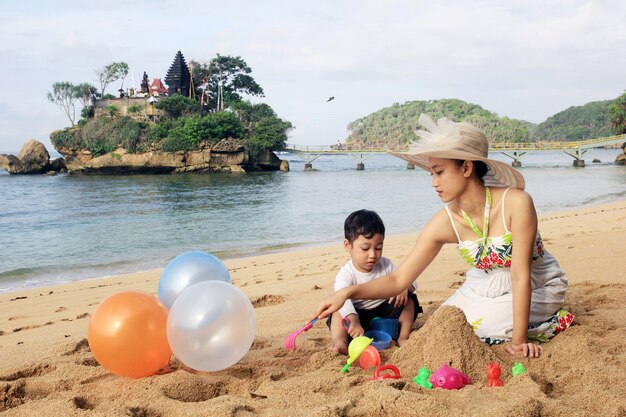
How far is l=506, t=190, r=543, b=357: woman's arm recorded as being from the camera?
291 centimetres

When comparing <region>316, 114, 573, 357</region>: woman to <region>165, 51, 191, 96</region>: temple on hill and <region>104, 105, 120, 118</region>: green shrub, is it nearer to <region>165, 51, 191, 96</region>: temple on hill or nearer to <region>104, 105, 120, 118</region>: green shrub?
<region>104, 105, 120, 118</region>: green shrub

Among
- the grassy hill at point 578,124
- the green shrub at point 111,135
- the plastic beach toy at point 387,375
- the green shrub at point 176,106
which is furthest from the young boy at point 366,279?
the grassy hill at point 578,124

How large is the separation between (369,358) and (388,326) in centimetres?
67

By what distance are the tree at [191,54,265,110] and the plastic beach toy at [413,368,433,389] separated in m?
58.9

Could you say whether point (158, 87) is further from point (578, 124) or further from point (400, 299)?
point (578, 124)

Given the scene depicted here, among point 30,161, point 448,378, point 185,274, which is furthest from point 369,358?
point 30,161

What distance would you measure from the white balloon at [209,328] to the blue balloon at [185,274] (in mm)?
639

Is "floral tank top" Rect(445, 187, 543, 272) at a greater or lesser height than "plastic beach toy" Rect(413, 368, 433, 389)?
greater

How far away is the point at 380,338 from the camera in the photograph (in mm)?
3428

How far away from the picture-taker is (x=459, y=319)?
9.38ft

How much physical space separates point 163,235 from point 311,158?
42236 millimetres

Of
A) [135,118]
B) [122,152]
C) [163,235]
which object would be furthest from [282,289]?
[135,118]

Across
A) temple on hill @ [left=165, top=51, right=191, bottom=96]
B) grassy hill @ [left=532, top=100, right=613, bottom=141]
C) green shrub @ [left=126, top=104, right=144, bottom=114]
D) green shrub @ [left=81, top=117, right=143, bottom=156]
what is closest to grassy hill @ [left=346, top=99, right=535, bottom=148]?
grassy hill @ [left=532, top=100, right=613, bottom=141]

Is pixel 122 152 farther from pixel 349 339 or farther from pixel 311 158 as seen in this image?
pixel 349 339
